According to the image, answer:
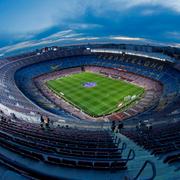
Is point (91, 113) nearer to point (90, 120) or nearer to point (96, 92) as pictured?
point (90, 120)

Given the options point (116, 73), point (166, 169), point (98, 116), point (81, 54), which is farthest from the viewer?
point (81, 54)

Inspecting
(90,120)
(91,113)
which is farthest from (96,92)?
(90,120)

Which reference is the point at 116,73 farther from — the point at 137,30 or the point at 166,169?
the point at 166,169

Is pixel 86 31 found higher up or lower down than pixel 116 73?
higher up

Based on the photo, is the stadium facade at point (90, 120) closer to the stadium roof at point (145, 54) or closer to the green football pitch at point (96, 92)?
the stadium roof at point (145, 54)

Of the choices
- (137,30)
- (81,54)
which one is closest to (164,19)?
(137,30)

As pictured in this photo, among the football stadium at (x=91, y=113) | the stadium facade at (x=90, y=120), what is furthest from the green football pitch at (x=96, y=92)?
the stadium facade at (x=90, y=120)

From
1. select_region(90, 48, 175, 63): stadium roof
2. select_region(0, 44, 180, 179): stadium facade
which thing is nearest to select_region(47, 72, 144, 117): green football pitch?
select_region(0, 44, 180, 179): stadium facade
